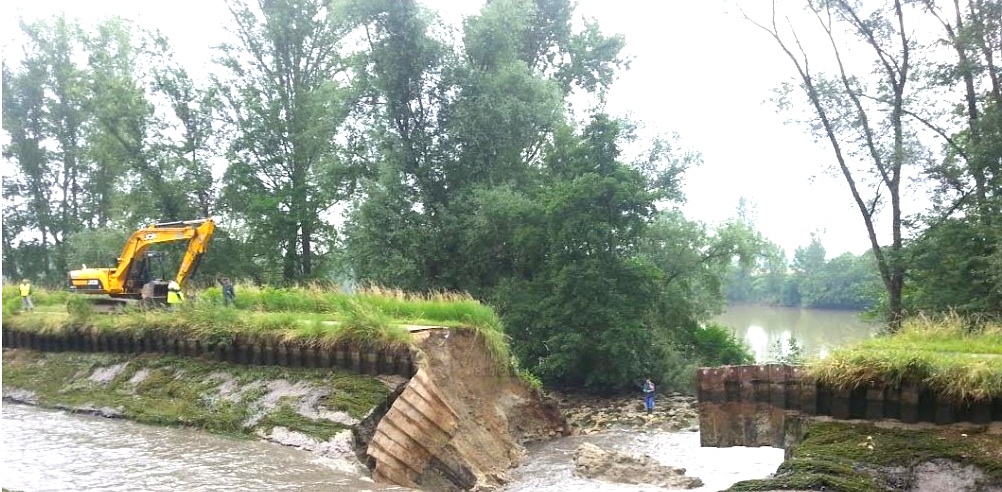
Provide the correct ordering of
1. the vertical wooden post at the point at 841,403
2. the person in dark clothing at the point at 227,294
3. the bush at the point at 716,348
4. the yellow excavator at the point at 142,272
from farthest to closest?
the bush at the point at 716,348, the yellow excavator at the point at 142,272, the person in dark clothing at the point at 227,294, the vertical wooden post at the point at 841,403

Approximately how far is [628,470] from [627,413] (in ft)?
28.7

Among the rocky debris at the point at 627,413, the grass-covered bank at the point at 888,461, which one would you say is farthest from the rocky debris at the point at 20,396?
the grass-covered bank at the point at 888,461

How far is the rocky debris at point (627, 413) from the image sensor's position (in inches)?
714

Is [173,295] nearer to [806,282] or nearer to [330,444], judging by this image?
[330,444]

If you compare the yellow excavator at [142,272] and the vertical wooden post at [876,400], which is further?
the yellow excavator at [142,272]

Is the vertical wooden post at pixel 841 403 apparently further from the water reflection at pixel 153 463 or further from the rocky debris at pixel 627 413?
the rocky debris at pixel 627 413

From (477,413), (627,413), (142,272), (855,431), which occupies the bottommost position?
(627,413)

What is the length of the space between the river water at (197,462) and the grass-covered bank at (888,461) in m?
1.86

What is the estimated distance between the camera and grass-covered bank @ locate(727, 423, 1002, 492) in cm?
650

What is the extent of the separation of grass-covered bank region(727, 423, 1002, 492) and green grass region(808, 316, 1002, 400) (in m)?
0.48

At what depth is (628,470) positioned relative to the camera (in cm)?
1163

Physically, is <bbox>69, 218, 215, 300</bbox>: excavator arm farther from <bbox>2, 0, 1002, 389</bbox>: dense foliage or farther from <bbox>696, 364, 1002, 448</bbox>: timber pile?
<bbox>696, 364, 1002, 448</bbox>: timber pile

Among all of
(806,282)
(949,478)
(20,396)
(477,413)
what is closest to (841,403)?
(949,478)

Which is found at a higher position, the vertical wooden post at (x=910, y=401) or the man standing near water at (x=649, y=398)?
the vertical wooden post at (x=910, y=401)
